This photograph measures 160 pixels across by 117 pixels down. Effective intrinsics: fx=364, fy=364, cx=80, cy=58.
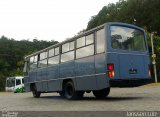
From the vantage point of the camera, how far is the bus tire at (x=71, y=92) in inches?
657

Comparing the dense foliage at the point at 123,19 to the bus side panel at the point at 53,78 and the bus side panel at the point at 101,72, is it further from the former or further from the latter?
the bus side panel at the point at 101,72

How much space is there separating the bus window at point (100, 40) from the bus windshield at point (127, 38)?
370mm

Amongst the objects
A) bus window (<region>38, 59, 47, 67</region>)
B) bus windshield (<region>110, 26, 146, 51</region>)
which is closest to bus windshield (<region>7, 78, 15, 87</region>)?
bus window (<region>38, 59, 47, 67</region>)

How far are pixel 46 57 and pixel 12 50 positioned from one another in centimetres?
6599

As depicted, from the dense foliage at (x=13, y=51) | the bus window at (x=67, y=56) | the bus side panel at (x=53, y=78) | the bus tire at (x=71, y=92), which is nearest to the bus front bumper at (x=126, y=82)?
the bus tire at (x=71, y=92)

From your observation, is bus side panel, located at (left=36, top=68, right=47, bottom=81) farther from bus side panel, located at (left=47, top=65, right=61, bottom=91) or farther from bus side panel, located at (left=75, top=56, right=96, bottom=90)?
bus side panel, located at (left=75, top=56, right=96, bottom=90)

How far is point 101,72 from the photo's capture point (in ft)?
47.1

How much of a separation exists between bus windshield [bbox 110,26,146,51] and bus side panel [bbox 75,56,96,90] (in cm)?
124

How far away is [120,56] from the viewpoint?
48.0ft

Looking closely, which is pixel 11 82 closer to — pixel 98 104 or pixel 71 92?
pixel 71 92

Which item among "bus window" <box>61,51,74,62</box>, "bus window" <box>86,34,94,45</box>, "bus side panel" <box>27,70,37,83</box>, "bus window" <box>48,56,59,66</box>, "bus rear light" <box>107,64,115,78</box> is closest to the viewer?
"bus rear light" <box>107,64,115,78</box>

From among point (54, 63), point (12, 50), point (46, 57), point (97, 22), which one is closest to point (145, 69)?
point (54, 63)

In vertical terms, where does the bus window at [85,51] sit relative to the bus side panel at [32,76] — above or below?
above

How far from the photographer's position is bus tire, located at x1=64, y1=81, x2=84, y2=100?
16.7m
